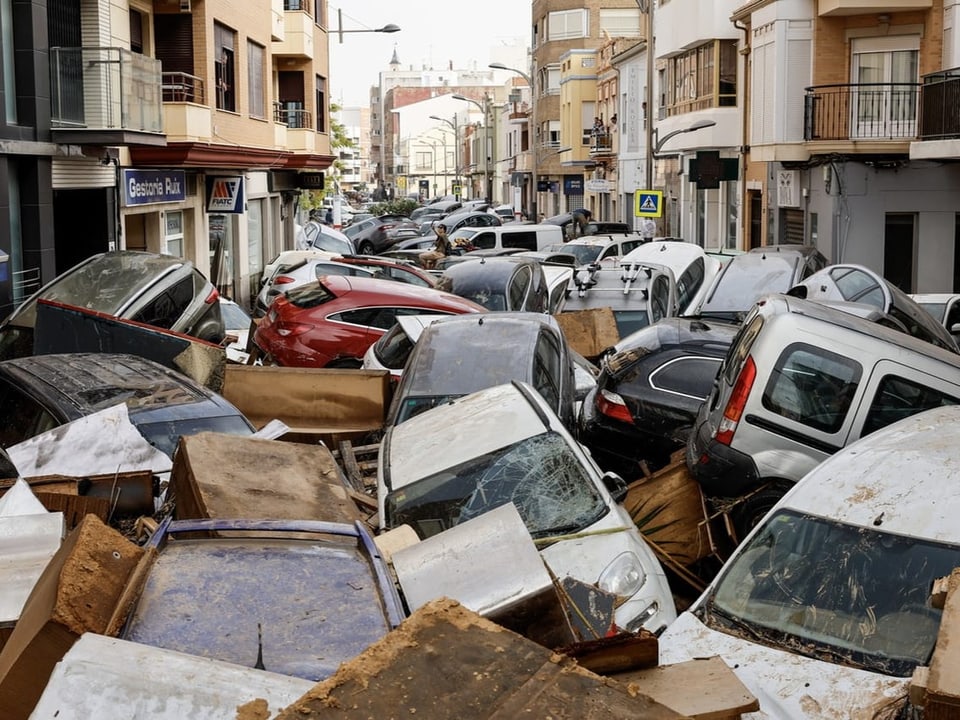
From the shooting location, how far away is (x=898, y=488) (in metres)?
5.41

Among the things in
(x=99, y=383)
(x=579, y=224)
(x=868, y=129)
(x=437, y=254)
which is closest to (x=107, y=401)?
(x=99, y=383)

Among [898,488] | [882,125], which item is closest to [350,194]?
[882,125]

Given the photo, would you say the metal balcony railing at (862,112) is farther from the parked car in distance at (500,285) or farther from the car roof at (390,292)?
the car roof at (390,292)

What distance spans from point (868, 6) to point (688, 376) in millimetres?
19259

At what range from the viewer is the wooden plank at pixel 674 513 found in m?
7.92

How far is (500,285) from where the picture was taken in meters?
18.2

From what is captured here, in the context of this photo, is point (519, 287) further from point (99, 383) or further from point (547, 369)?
point (99, 383)

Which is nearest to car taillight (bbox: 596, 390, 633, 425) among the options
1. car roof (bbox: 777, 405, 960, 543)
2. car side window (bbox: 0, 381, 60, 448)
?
car roof (bbox: 777, 405, 960, 543)

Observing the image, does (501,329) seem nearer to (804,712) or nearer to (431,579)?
(431,579)

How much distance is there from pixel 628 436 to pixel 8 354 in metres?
6.06

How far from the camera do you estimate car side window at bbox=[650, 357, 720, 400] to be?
9961mm

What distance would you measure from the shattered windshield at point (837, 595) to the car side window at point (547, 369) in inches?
185

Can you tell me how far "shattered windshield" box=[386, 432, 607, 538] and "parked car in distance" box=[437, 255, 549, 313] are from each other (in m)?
10.6

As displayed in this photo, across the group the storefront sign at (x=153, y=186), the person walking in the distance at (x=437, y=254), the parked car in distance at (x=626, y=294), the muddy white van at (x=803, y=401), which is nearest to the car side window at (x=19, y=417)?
the muddy white van at (x=803, y=401)
